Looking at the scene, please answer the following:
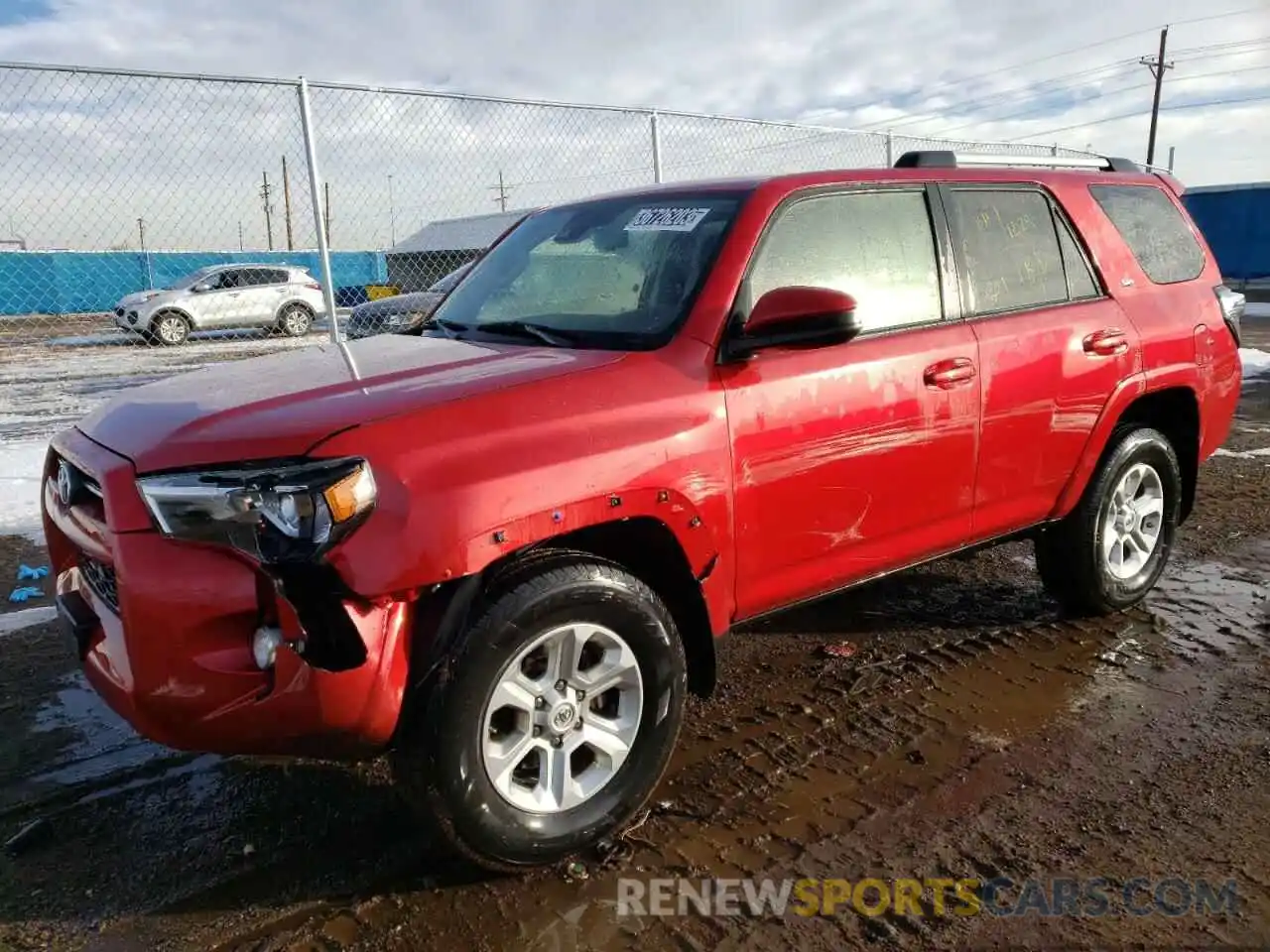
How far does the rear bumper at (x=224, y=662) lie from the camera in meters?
2.24

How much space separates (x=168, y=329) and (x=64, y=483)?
19.3 m

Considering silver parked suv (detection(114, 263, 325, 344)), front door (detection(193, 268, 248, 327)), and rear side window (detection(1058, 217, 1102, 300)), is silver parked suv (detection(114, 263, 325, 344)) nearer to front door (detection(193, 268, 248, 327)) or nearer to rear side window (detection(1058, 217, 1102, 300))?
front door (detection(193, 268, 248, 327))

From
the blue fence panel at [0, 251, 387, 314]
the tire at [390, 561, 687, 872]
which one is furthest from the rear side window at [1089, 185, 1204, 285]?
the blue fence panel at [0, 251, 387, 314]

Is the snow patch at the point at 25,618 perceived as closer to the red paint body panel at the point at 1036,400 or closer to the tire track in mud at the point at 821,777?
the tire track in mud at the point at 821,777

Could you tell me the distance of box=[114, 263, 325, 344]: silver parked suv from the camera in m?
20.1

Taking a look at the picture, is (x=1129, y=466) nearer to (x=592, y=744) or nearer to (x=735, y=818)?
(x=735, y=818)

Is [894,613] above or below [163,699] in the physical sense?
below

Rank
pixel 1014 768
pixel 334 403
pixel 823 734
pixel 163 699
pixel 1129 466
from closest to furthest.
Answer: pixel 163 699 → pixel 334 403 → pixel 1014 768 → pixel 823 734 → pixel 1129 466

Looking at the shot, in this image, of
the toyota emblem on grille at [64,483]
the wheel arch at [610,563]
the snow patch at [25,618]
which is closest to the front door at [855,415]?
the wheel arch at [610,563]

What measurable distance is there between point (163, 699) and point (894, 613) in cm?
319

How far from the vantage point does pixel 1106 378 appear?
3973 mm

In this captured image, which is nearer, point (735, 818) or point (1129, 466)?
point (735, 818)

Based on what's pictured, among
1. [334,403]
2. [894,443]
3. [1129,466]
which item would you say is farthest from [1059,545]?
[334,403]

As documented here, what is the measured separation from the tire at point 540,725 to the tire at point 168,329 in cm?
1987
